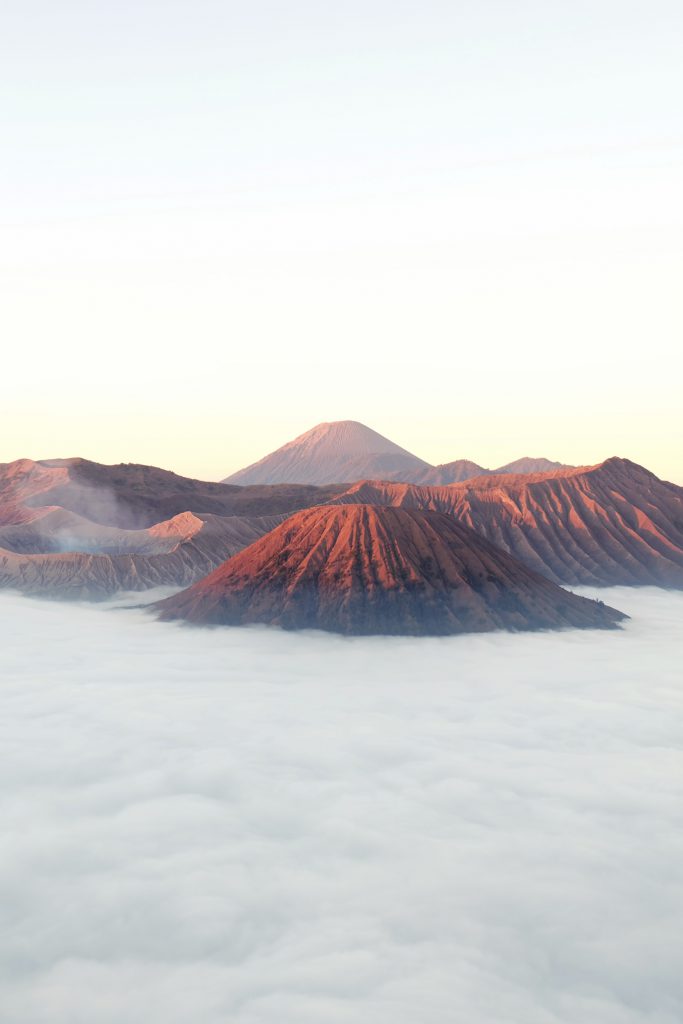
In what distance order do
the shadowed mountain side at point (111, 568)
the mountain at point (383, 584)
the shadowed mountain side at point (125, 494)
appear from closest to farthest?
1. the mountain at point (383, 584)
2. the shadowed mountain side at point (111, 568)
3. the shadowed mountain side at point (125, 494)

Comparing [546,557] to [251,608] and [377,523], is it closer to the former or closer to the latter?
[377,523]

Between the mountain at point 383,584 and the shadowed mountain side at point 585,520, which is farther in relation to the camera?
the shadowed mountain side at point 585,520

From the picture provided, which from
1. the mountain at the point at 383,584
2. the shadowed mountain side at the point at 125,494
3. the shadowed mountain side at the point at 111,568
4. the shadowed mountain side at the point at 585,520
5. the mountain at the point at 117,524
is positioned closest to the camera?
the mountain at the point at 383,584

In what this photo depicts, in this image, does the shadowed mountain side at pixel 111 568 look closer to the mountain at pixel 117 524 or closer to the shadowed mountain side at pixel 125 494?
the mountain at pixel 117 524

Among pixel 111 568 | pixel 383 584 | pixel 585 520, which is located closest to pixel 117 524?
pixel 111 568

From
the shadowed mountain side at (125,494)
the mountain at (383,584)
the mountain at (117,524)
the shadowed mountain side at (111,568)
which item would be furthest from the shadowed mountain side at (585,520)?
the shadowed mountain side at (125,494)

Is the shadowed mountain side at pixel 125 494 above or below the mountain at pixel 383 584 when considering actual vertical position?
above

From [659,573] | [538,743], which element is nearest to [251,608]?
[538,743]
